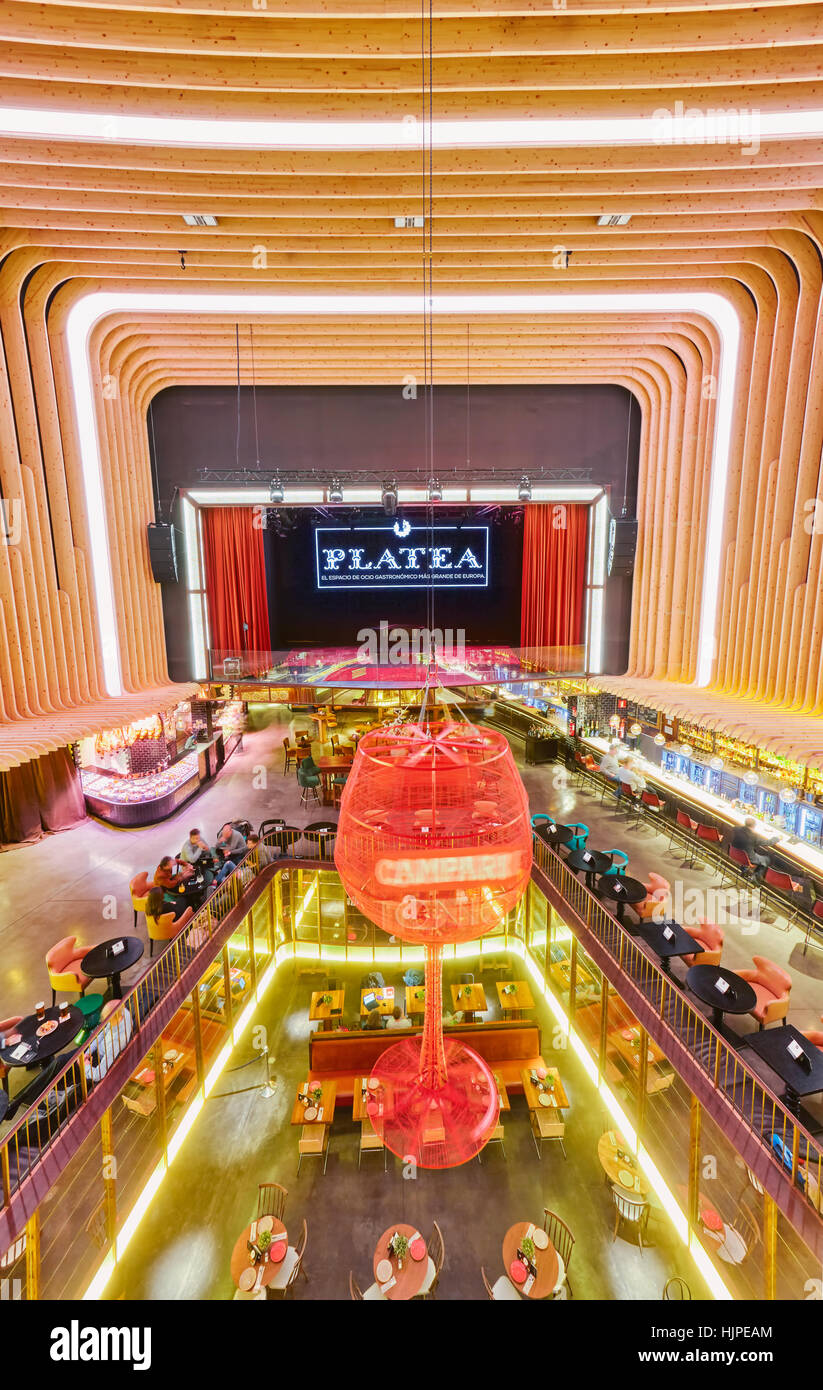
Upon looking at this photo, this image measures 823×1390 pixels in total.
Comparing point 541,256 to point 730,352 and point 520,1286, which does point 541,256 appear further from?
point 520,1286

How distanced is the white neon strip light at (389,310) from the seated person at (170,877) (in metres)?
4.33

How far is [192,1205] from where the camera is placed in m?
6.05

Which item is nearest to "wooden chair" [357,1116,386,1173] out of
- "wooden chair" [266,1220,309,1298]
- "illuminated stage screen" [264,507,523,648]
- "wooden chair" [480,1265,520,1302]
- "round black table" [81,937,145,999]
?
"wooden chair" [266,1220,309,1298]

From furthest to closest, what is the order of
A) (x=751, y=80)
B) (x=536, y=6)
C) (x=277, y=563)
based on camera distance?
1. (x=277, y=563)
2. (x=751, y=80)
3. (x=536, y=6)

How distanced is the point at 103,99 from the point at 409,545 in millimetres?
8090

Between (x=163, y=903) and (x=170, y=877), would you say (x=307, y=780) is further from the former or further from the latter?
(x=163, y=903)

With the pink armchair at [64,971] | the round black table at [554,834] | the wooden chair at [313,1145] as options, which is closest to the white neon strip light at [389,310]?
the round black table at [554,834]

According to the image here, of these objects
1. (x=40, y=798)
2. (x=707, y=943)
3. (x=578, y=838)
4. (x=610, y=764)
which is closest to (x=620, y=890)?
(x=707, y=943)

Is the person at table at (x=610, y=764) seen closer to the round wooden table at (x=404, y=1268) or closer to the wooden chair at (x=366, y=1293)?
the round wooden table at (x=404, y=1268)

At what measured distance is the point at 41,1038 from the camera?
5.21 metres

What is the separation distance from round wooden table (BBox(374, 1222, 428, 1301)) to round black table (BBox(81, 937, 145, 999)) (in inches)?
153

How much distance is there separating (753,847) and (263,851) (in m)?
7.85

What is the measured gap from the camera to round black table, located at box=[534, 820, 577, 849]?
860cm

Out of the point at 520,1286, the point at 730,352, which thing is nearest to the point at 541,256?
the point at 730,352
